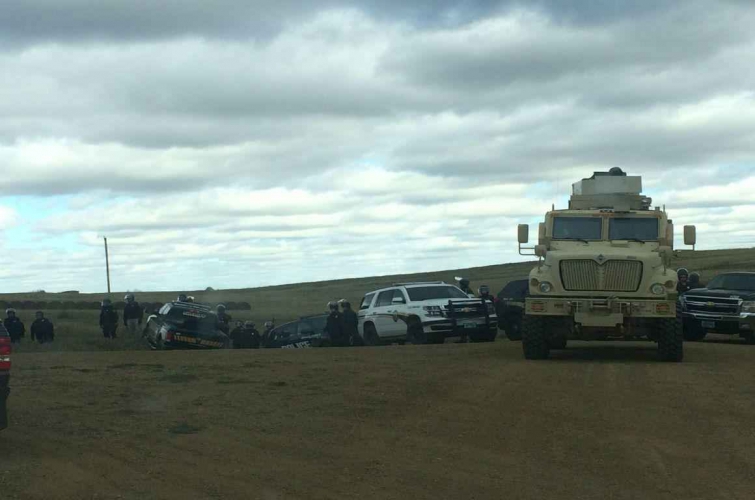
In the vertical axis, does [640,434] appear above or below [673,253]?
below

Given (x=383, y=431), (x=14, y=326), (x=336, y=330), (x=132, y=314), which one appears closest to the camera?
(x=383, y=431)

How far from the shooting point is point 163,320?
2762 centimetres

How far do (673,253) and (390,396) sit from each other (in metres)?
7.73

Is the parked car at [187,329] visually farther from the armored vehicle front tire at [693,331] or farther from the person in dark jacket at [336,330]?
the armored vehicle front tire at [693,331]

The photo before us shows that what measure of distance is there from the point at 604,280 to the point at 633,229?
4.95 ft

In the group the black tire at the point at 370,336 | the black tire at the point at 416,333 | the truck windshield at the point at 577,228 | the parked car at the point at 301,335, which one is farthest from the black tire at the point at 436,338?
the truck windshield at the point at 577,228

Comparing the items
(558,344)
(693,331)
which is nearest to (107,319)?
(558,344)

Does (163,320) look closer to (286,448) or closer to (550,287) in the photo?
(550,287)

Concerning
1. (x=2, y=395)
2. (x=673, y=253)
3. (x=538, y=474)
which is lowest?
(x=538, y=474)

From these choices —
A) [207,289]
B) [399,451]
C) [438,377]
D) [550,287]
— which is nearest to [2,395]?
[399,451]

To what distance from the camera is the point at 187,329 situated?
27297mm

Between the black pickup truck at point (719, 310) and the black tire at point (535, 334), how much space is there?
25.1 feet

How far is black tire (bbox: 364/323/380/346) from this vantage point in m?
27.3

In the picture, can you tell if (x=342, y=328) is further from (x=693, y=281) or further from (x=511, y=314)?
(x=693, y=281)
